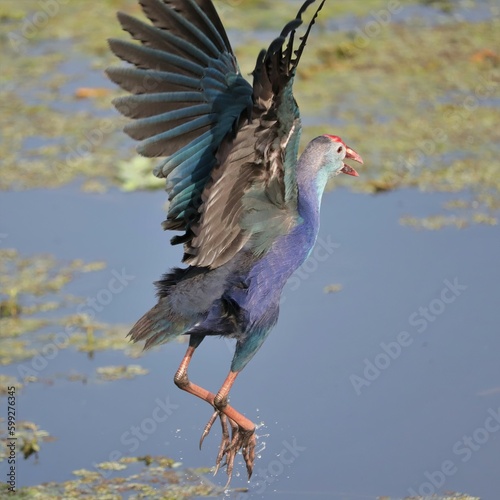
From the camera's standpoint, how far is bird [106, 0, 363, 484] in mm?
4652

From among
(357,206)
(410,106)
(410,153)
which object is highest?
(410,106)

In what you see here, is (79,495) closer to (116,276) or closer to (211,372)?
(211,372)

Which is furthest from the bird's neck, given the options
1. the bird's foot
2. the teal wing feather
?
the bird's foot

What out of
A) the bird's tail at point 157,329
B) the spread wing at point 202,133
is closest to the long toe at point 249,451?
the bird's tail at point 157,329

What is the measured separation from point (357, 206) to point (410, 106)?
4.72 ft

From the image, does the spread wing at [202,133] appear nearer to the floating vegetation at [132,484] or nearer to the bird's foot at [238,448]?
the bird's foot at [238,448]

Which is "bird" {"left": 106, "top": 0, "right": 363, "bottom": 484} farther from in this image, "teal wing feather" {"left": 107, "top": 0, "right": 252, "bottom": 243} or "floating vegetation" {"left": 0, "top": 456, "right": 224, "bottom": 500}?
"floating vegetation" {"left": 0, "top": 456, "right": 224, "bottom": 500}

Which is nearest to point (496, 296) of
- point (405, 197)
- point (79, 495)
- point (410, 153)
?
point (405, 197)

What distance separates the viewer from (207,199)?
4.56m

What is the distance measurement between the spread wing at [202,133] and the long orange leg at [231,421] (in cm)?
53

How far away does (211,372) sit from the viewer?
222 inches

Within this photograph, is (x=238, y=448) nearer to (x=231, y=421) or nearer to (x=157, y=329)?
(x=231, y=421)

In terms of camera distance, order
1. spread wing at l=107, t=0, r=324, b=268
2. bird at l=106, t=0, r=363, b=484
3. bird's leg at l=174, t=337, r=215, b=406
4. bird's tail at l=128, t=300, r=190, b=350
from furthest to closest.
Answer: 1. bird's leg at l=174, t=337, r=215, b=406
2. bird's tail at l=128, t=300, r=190, b=350
3. bird at l=106, t=0, r=363, b=484
4. spread wing at l=107, t=0, r=324, b=268

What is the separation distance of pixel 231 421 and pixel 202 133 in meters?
1.17
